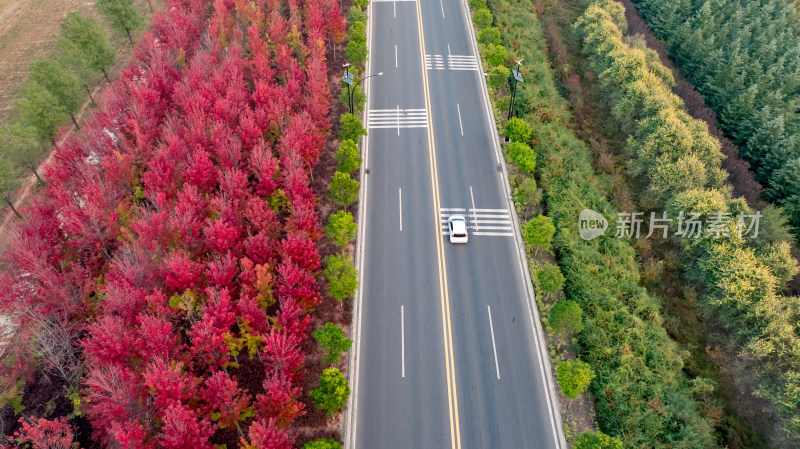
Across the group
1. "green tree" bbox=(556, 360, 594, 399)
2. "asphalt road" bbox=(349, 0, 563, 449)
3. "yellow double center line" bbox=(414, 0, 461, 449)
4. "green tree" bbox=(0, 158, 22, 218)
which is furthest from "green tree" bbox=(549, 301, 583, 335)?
"green tree" bbox=(0, 158, 22, 218)

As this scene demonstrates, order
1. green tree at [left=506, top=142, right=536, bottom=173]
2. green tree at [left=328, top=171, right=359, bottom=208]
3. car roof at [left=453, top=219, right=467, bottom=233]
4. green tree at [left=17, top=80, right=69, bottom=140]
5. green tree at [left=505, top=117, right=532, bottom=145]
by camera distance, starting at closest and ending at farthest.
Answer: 1. car roof at [left=453, top=219, right=467, bottom=233]
2. green tree at [left=328, top=171, right=359, bottom=208]
3. green tree at [left=17, top=80, right=69, bottom=140]
4. green tree at [left=506, top=142, right=536, bottom=173]
5. green tree at [left=505, top=117, right=532, bottom=145]

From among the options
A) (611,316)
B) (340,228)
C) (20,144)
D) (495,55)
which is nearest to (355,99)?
(495,55)

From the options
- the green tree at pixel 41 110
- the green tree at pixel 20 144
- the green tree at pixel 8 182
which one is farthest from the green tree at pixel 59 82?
the green tree at pixel 8 182

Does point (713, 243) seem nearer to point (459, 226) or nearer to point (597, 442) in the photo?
point (459, 226)

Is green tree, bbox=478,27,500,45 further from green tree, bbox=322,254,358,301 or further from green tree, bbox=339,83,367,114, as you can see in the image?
green tree, bbox=322,254,358,301

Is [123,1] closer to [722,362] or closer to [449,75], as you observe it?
[449,75]

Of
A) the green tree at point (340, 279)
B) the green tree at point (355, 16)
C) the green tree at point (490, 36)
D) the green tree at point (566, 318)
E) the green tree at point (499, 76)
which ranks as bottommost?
the green tree at point (566, 318)

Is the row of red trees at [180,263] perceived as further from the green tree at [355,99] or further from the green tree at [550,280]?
the green tree at [550,280]
